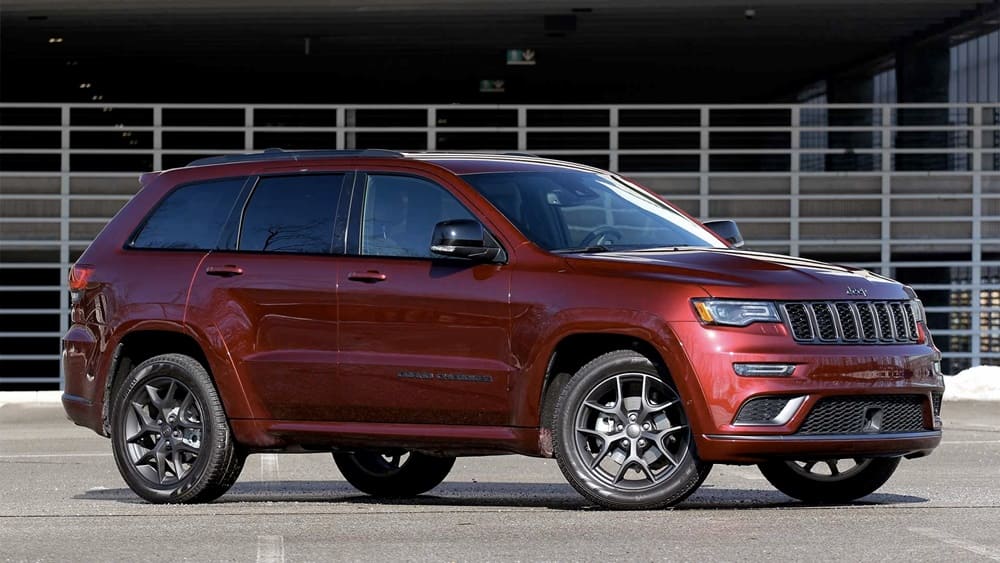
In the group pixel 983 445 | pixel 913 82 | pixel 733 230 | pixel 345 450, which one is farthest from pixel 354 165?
pixel 913 82

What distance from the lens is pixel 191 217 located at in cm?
1012

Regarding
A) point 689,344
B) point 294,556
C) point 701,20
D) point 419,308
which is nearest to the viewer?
point 294,556

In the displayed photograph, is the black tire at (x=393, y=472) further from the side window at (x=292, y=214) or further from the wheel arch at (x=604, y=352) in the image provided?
the wheel arch at (x=604, y=352)

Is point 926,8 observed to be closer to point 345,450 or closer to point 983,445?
point 983,445

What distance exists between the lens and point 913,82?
31.8 meters

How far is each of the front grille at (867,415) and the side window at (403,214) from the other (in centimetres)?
199

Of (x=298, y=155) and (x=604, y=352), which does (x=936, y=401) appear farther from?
(x=298, y=155)

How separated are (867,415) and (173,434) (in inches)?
141

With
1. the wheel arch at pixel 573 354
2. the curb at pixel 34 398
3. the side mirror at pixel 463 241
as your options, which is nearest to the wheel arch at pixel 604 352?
the wheel arch at pixel 573 354

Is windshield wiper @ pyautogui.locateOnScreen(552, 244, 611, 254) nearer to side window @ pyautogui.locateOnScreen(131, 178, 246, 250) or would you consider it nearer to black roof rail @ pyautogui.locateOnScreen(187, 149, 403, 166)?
black roof rail @ pyautogui.locateOnScreen(187, 149, 403, 166)

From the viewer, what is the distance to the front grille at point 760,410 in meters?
8.38

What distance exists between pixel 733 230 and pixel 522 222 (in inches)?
62.5

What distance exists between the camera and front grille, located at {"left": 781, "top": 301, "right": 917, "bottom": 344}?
8.45 meters

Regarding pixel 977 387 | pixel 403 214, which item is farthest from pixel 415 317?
pixel 977 387
